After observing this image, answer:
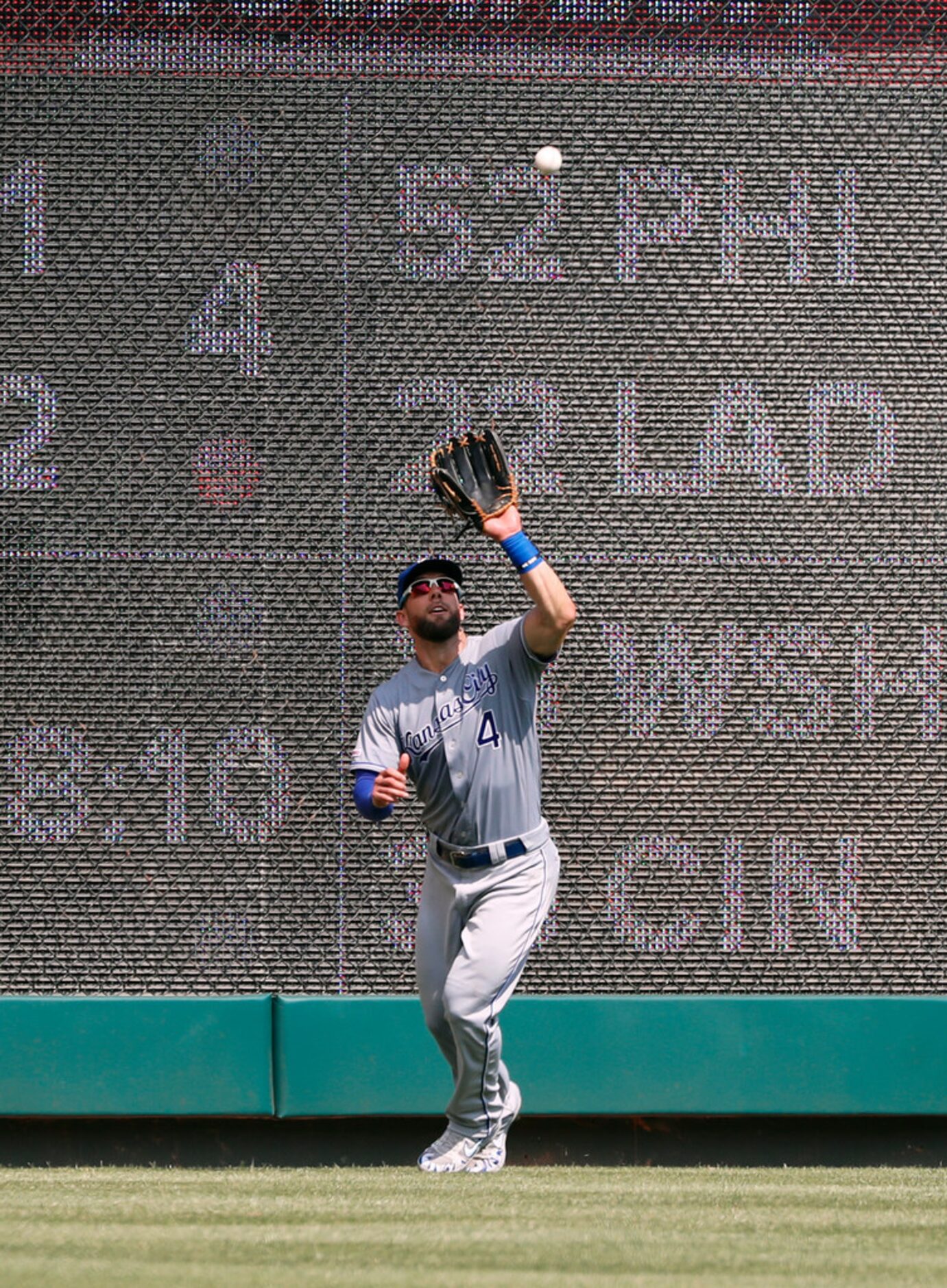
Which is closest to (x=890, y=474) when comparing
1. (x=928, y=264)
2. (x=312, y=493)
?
(x=928, y=264)

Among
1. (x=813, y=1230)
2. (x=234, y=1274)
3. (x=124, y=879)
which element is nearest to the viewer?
(x=234, y=1274)

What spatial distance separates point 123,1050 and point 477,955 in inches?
48.4

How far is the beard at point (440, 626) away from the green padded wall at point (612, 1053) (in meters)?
1.08

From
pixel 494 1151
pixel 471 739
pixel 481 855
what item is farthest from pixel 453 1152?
pixel 471 739

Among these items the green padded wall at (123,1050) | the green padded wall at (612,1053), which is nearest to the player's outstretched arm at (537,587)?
the green padded wall at (612,1053)

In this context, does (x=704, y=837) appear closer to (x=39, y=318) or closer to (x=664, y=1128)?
(x=664, y=1128)

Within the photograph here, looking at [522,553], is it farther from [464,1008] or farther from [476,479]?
[464,1008]

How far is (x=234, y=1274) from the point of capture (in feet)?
7.59

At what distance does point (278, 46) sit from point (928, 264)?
190cm

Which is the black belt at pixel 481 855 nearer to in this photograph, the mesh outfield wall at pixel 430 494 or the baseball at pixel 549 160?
the mesh outfield wall at pixel 430 494

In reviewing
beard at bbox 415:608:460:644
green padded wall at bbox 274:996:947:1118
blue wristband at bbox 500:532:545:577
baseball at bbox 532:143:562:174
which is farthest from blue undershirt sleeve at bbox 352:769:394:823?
baseball at bbox 532:143:562:174

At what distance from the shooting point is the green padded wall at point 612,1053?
4.37 meters

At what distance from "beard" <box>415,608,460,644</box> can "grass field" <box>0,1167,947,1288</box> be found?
1.20 meters

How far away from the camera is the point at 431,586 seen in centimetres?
386
